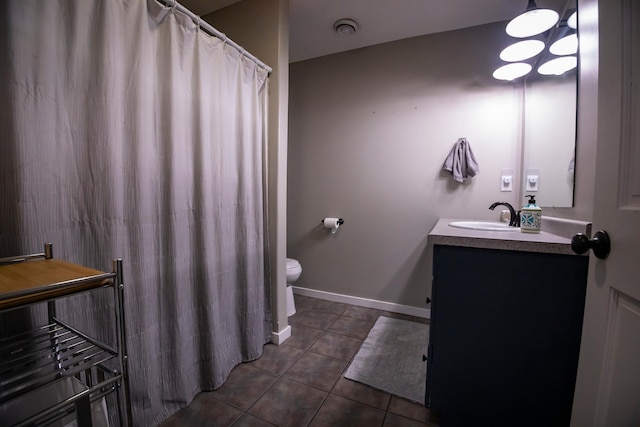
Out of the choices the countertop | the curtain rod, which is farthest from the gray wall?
the countertop

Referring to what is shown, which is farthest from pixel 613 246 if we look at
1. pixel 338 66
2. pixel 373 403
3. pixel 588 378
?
pixel 338 66

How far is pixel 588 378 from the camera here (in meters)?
0.65

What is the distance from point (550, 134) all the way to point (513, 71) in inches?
23.4

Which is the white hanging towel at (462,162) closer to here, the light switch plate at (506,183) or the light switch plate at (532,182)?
the light switch plate at (506,183)

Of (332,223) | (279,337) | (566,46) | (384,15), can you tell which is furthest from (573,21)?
(279,337)

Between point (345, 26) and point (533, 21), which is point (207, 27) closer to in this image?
point (345, 26)

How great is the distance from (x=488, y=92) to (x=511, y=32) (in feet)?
1.66

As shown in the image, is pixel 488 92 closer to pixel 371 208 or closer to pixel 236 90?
pixel 371 208

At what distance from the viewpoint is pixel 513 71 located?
172 centimetres

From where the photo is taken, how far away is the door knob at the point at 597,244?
0.58m

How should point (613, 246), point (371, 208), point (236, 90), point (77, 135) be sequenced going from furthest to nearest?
point (371, 208)
point (236, 90)
point (77, 135)
point (613, 246)

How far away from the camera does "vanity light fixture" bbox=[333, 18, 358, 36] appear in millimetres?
1942

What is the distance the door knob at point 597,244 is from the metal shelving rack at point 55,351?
3.85ft

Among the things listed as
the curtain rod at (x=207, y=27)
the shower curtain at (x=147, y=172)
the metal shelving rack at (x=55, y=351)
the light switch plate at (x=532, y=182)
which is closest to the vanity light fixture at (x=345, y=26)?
the curtain rod at (x=207, y=27)
